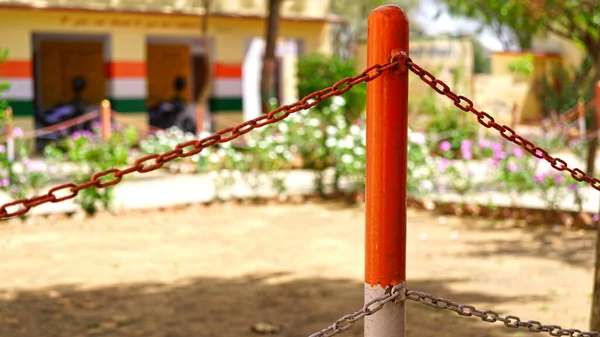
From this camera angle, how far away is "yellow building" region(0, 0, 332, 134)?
58.9 ft

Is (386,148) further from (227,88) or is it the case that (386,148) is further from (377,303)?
(227,88)

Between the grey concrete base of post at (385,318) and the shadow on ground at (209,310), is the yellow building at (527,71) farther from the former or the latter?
the grey concrete base of post at (385,318)

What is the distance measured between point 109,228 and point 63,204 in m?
1.85

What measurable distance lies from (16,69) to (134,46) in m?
2.70

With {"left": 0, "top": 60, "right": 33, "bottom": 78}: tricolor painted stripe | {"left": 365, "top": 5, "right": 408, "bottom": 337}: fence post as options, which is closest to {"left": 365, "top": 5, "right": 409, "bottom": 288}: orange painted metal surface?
{"left": 365, "top": 5, "right": 408, "bottom": 337}: fence post

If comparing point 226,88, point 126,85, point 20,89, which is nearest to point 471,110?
point 20,89

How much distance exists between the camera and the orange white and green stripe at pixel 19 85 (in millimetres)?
17750

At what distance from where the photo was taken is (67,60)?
22641 mm

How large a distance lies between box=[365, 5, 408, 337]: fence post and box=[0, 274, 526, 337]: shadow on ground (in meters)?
2.65

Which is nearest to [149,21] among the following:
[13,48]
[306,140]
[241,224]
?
[13,48]

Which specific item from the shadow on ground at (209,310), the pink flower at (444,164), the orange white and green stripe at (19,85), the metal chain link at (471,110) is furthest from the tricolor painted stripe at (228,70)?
the metal chain link at (471,110)

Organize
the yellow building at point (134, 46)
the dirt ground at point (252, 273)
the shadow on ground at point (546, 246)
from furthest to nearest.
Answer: the yellow building at point (134, 46)
the shadow on ground at point (546, 246)
the dirt ground at point (252, 273)

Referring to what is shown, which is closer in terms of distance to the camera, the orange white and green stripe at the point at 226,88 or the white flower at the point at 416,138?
the white flower at the point at 416,138

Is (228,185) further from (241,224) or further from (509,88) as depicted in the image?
(509,88)
